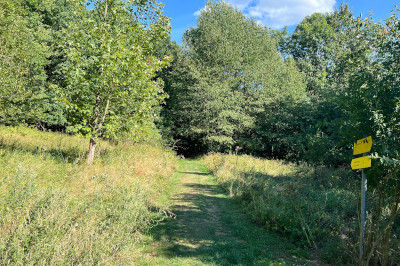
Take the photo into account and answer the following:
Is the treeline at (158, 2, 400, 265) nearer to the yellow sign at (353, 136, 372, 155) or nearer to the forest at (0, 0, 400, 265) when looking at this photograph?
the forest at (0, 0, 400, 265)

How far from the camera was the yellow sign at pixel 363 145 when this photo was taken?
14.2 ft

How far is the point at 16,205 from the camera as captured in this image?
13.6 feet

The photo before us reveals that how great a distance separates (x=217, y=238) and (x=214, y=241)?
224 millimetres

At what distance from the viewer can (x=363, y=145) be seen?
447 cm

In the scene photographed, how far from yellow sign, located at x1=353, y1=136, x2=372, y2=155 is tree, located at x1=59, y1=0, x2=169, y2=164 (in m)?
6.50

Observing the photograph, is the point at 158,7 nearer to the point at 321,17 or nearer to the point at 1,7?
the point at 1,7

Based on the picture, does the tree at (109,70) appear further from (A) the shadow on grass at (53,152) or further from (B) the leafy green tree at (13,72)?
(B) the leafy green tree at (13,72)

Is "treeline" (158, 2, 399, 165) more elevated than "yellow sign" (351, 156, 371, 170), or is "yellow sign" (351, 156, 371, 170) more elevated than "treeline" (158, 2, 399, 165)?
"treeline" (158, 2, 399, 165)

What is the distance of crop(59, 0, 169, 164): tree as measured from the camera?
8258 millimetres

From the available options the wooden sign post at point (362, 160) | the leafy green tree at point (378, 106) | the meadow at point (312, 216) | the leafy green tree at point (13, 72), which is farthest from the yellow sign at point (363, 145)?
the leafy green tree at point (13, 72)

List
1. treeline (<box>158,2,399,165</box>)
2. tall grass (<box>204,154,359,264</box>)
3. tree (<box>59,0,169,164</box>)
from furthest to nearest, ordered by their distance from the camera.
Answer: treeline (<box>158,2,399,165</box>), tree (<box>59,0,169,164</box>), tall grass (<box>204,154,359,264</box>)

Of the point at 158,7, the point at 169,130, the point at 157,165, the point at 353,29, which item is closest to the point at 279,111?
the point at 169,130

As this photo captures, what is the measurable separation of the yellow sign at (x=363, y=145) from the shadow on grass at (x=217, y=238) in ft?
8.81

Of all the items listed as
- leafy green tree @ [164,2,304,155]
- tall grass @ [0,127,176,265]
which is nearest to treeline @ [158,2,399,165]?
leafy green tree @ [164,2,304,155]
